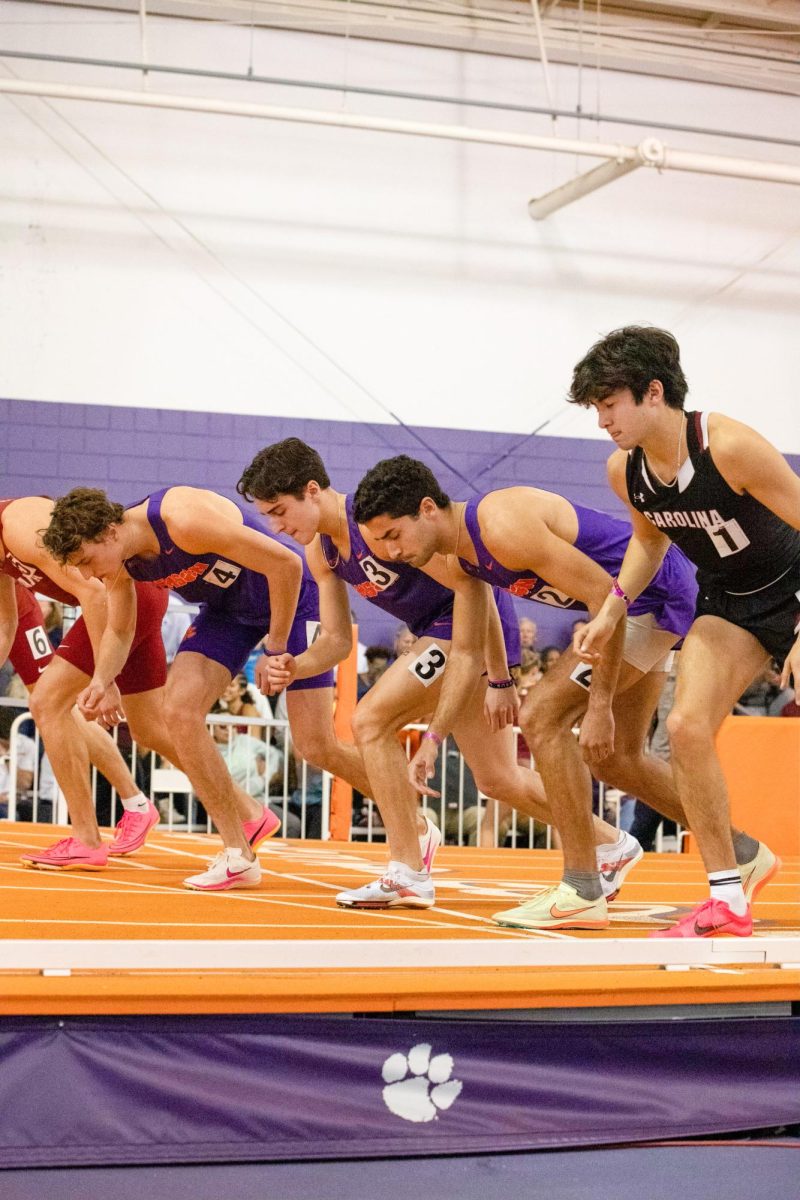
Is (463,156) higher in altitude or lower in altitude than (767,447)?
higher

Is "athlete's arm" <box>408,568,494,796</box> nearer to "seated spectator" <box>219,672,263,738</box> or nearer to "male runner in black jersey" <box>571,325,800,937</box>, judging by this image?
"male runner in black jersey" <box>571,325,800,937</box>

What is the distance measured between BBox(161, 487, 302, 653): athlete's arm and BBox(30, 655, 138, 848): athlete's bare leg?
36.7 inches

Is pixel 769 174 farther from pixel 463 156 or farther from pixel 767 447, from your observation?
pixel 767 447

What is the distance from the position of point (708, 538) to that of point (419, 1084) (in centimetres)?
150

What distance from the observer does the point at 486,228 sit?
11062 millimetres

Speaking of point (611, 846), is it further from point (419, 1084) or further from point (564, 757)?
point (419, 1084)

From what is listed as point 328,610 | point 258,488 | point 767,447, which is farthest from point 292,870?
point 767,447

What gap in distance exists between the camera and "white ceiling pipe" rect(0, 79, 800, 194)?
30.2 ft

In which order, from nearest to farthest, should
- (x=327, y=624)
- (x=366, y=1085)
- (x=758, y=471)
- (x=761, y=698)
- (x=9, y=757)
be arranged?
1. (x=366, y=1085)
2. (x=758, y=471)
3. (x=327, y=624)
4. (x=9, y=757)
5. (x=761, y=698)

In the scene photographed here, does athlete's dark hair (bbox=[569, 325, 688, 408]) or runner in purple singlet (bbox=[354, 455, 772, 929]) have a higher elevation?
athlete's dark hair (bbox=[569, 325, 688, 408])

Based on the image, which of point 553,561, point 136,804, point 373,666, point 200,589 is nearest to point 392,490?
point 553,561

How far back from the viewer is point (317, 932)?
3.55m

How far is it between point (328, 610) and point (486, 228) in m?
7.19

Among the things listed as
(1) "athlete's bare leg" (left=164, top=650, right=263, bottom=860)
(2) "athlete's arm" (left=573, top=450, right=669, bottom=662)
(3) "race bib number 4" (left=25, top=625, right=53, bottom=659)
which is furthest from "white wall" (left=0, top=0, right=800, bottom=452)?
(2) "athlete's arm" (left=573, top=450, right=669, bottom=662)
